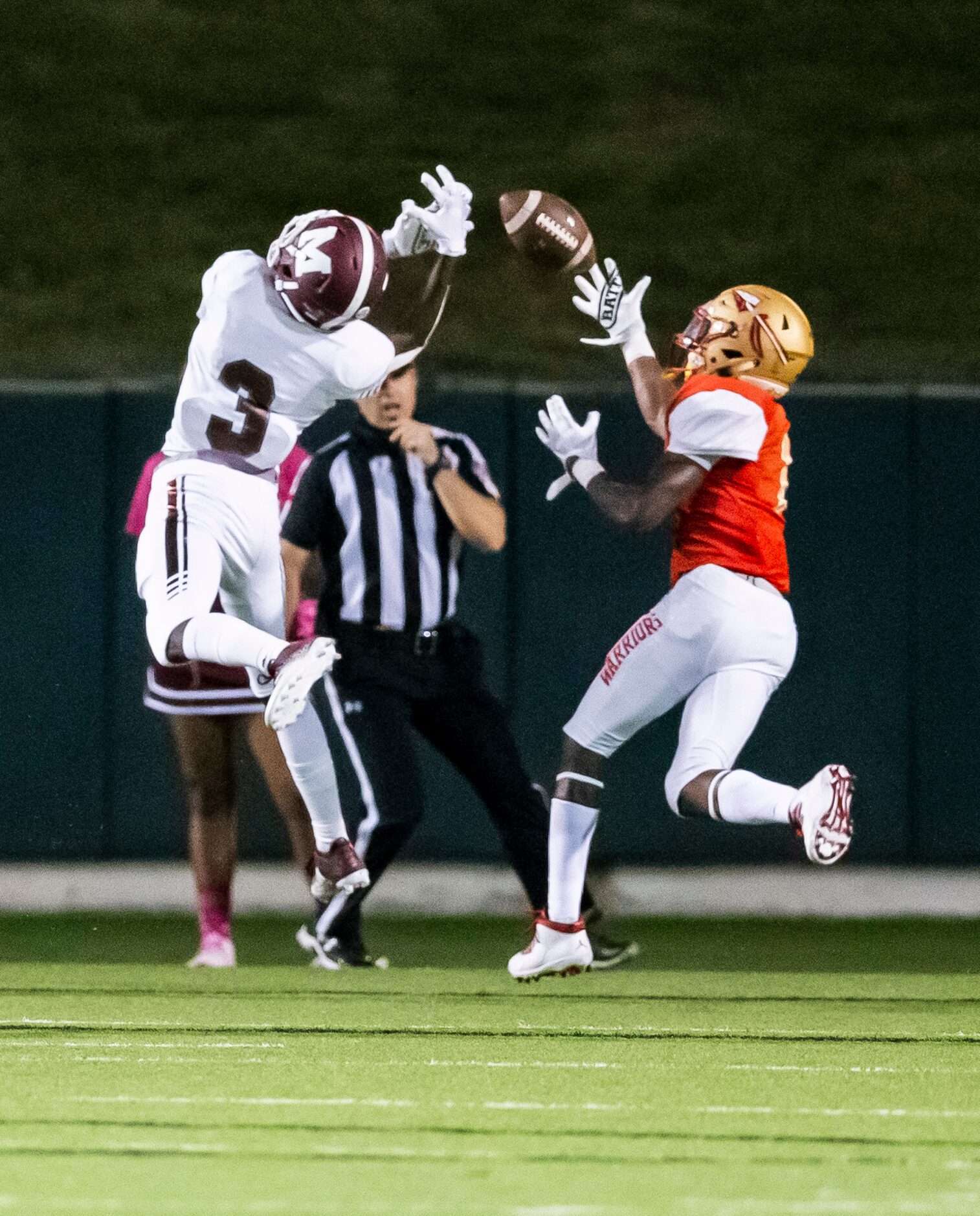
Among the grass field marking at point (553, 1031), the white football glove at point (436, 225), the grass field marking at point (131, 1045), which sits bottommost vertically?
the grass field marking at point (553, 1031)

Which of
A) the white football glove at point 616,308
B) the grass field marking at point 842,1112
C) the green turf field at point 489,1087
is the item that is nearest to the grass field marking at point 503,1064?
the green turf field at point 489,1087

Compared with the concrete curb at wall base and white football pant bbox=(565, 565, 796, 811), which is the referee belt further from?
the concrete curb at wall base

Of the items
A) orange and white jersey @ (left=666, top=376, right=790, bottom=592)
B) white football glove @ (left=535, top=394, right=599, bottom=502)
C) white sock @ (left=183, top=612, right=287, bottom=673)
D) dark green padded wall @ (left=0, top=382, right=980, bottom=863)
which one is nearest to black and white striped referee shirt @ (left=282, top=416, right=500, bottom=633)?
white football glove @ (left=535, top=394, right=599, bottom=502)

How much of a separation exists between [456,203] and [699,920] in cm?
358

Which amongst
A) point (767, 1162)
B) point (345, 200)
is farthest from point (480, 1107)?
point (345, 200)

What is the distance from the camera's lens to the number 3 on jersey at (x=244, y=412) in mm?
5953

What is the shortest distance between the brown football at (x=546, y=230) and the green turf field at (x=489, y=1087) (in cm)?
217

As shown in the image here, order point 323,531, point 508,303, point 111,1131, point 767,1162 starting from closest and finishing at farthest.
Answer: point 767,1162
point 111,1131
point 323,531
point 508,303

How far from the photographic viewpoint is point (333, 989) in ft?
21.0

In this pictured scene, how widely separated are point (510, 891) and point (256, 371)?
328cm

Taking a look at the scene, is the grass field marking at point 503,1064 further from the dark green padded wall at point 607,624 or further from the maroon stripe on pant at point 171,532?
the dark green padded wall at point 607,624

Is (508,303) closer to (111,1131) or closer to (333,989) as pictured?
(333,989)

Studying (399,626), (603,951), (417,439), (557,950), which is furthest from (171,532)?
(603,951)

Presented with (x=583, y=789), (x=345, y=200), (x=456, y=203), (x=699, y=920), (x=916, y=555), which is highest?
(x=345, y=200)
